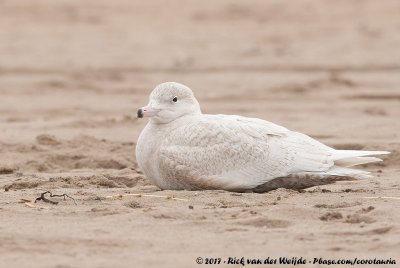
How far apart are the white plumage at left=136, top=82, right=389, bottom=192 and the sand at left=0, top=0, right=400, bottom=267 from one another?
0.53 feet

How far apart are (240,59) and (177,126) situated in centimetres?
895

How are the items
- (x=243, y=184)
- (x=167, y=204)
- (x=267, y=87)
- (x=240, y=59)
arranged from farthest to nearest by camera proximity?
(x=240, y=59)
(x=267, y=87)
(x=243, y=184)
(x=167, y=204)

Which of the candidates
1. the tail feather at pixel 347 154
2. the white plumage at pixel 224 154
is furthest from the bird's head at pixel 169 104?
the tail feather at pixel 347 154

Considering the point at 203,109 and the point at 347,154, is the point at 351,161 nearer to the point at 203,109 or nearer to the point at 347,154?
the point at 347,154

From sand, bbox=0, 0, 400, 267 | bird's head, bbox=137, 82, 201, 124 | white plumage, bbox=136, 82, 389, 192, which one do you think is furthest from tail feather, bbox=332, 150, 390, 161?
bird's head, bbox=137, 82, 201, 124

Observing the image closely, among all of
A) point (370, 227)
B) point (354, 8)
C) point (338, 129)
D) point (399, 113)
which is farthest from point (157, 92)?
point (354, 8)

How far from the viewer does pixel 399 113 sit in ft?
36.3

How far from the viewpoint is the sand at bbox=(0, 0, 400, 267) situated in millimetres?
4988

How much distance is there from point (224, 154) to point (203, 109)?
197 inches

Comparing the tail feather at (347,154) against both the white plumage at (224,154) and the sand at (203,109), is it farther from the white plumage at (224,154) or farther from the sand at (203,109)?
the sand at (203,109)

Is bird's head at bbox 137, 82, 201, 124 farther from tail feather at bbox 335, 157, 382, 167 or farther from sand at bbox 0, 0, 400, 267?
tail feather at bbox 335, 157, 382, 167

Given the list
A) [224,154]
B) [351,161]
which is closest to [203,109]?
[351,161]

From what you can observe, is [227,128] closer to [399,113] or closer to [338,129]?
[338,129]

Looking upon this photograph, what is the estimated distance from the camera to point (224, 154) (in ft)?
21.4
